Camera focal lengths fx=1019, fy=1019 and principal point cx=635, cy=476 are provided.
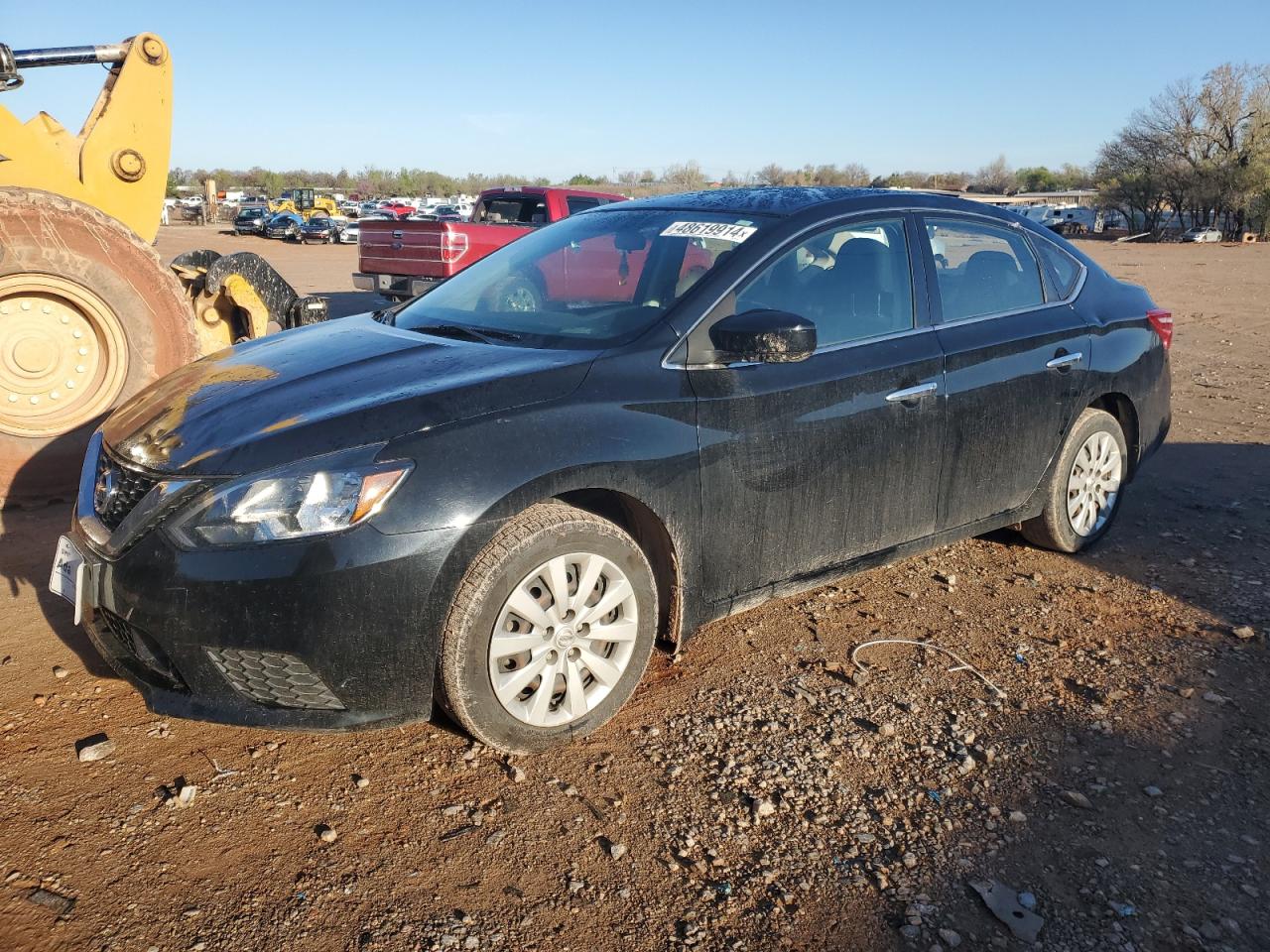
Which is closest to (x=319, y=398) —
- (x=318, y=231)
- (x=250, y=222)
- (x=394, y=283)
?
(x=394, y=283)

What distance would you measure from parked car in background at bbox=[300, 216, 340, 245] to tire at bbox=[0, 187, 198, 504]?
1577 inches

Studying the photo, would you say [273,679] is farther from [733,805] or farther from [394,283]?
[394,283]

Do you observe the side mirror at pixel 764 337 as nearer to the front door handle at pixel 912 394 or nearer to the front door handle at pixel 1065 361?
the front door handle at pixel 912 394

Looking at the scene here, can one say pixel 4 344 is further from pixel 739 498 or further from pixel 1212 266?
pixel 1212 266

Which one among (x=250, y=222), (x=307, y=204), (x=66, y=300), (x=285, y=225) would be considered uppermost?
(x=307, y=204)

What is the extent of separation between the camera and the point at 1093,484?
4.91 meters

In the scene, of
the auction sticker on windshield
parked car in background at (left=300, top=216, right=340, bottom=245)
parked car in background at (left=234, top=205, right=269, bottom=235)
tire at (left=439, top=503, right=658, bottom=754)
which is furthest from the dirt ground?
parked car in background at (left=234, top=205, right=269, bottom=235)

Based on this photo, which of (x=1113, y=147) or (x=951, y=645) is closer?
(x=951, y=645)

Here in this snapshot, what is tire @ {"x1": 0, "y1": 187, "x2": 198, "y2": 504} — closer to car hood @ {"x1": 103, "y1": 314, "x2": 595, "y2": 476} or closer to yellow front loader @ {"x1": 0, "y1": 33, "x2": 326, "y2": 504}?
yellow front loader @ {"x1": 0, "y1": 33, "x2": 326, "y2": 504}

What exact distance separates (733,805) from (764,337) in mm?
1448

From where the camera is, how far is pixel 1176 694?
142 inches

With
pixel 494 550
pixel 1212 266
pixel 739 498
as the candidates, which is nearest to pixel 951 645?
pixel 739 498

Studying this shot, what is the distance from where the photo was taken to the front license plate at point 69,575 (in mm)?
2957

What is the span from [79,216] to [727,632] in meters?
3.86
